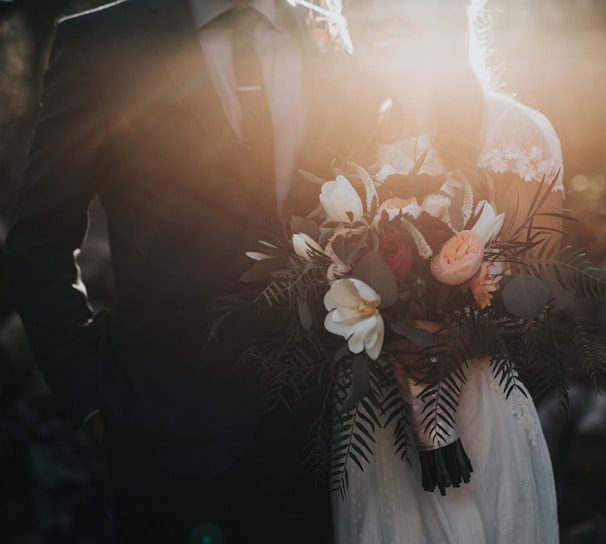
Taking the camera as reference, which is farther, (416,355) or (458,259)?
(416,355)

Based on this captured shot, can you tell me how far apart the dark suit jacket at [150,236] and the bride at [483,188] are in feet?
1.52

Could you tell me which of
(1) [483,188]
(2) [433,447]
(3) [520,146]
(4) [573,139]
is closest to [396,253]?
(2) [433,447]

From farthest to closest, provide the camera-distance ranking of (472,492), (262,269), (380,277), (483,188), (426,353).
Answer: (483,188) → (472,492) → (262,269) → (426,353) → (380,277)

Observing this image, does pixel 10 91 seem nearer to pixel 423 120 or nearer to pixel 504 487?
pixel 423 120

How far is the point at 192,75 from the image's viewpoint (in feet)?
6.51

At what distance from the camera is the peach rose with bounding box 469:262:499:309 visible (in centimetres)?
162

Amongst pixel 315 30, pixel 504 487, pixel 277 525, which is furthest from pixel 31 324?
pixel 504 487

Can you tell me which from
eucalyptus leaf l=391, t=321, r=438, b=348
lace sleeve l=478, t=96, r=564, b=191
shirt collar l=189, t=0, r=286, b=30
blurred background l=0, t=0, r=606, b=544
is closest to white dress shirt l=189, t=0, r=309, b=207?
shirt collar l=189, t=0, r=286, b=30

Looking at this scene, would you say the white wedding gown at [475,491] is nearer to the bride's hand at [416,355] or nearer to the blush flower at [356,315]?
the bride's hand at [416,355]

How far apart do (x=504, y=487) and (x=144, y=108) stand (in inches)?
61.3

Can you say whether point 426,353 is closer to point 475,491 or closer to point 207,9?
point 475,491

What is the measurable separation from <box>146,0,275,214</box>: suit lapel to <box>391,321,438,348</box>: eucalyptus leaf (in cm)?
73

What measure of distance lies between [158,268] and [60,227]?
33 cm

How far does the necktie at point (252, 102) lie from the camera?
2072 millimetres
